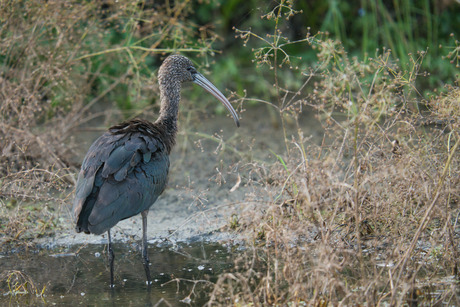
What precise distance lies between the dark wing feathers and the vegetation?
714 mm

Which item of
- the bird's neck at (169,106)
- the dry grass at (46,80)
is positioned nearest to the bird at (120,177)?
the bird's neck at (169,106)

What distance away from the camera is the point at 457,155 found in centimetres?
507

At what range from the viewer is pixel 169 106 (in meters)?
6.25

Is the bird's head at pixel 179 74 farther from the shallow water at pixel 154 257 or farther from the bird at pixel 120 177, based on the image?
the bird at pixel 120 177

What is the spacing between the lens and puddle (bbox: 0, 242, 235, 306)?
5.02 metres

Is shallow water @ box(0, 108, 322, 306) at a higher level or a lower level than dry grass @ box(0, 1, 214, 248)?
lower

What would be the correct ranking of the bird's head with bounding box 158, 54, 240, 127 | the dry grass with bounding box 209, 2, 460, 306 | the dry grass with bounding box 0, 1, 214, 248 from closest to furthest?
1. the dry grass with bounding box 209, 2, 460, 306
2. the bird's head with bounding box 158, 54, 240, 127
3. the dry grass with bounding box 0, 1, 214, 248

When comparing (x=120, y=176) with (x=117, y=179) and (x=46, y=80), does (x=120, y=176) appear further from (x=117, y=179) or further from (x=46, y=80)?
(x=46, y=80)

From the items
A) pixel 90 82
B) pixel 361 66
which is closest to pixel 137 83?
pixel 90 82

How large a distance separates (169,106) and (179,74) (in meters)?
0.38

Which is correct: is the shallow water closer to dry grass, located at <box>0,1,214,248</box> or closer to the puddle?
the puddle

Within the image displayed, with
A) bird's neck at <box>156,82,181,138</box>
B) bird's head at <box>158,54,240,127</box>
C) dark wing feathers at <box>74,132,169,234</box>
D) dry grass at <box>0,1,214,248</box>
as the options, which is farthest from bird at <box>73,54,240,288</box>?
dry grass at <box>0,1,214,248</box>

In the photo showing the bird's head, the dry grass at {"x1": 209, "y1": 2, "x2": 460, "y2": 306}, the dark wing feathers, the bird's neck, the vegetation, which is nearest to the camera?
the dry grass at {"x1": 209, "y1": 2, "x2": 460, "y2": 306}

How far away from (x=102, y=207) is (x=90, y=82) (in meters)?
3.20
